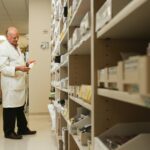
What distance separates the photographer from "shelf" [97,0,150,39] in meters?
0.74

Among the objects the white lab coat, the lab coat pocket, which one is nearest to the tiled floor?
the white lab coat

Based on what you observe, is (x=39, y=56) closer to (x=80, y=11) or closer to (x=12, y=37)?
(x=12, y=37)

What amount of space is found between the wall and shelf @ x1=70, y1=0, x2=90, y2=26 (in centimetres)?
474

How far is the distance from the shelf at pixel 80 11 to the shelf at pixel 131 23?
1.77ft

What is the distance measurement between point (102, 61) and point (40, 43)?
5.94 metres

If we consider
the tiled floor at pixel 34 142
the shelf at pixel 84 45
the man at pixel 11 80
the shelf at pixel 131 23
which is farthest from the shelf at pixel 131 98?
the man at pixel 11 80

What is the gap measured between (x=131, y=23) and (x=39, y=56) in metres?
6.17

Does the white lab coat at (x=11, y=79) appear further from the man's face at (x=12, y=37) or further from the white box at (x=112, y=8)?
the white box at (x=112, y=8)

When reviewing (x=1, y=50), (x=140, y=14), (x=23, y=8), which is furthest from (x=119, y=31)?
(x=23, y=8)

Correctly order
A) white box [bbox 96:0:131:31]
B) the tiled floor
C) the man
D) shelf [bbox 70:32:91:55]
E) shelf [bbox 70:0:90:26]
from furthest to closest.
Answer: the man
the tiled floor
shelf [bbox 70:0:90:26]
shelf [bbox 70:32:91:55]
white box [bbox 96:0:131:31]

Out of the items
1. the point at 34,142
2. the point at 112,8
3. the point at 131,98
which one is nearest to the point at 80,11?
the point at 112,8

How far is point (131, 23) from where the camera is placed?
0.95 meters

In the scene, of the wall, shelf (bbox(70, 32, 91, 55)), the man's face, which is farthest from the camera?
the wall

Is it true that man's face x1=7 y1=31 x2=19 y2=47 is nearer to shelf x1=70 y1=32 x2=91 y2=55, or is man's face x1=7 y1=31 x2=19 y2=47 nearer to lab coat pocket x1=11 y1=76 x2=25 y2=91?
lab coat pocket x1=11 y1=76 x2=25 y2=91
